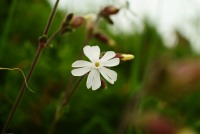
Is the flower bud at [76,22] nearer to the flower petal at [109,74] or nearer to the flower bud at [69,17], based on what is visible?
the flower bud at [69,17]

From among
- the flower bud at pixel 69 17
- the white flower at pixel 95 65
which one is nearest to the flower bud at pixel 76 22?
the flower bud at pixel 69 17

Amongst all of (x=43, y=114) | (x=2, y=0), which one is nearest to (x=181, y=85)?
(x=43, y=114)

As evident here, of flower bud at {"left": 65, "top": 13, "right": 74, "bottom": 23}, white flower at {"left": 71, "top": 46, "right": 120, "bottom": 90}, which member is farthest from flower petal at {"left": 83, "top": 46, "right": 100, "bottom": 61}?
flower bud at {"left": 65, "top": 13, "right": 74, "bottom": 23}

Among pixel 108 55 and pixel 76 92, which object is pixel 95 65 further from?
pixel 76 92

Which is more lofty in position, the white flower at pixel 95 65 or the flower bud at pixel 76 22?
the flower bud at pixel 76 22

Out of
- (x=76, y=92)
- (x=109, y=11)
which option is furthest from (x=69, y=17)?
(x=76, y=92)

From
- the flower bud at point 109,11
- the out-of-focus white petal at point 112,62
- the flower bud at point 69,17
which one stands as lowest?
the out-of-focus white petal at point 112,62

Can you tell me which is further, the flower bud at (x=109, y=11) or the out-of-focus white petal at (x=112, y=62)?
the flower bud at (x=109, y=11)
